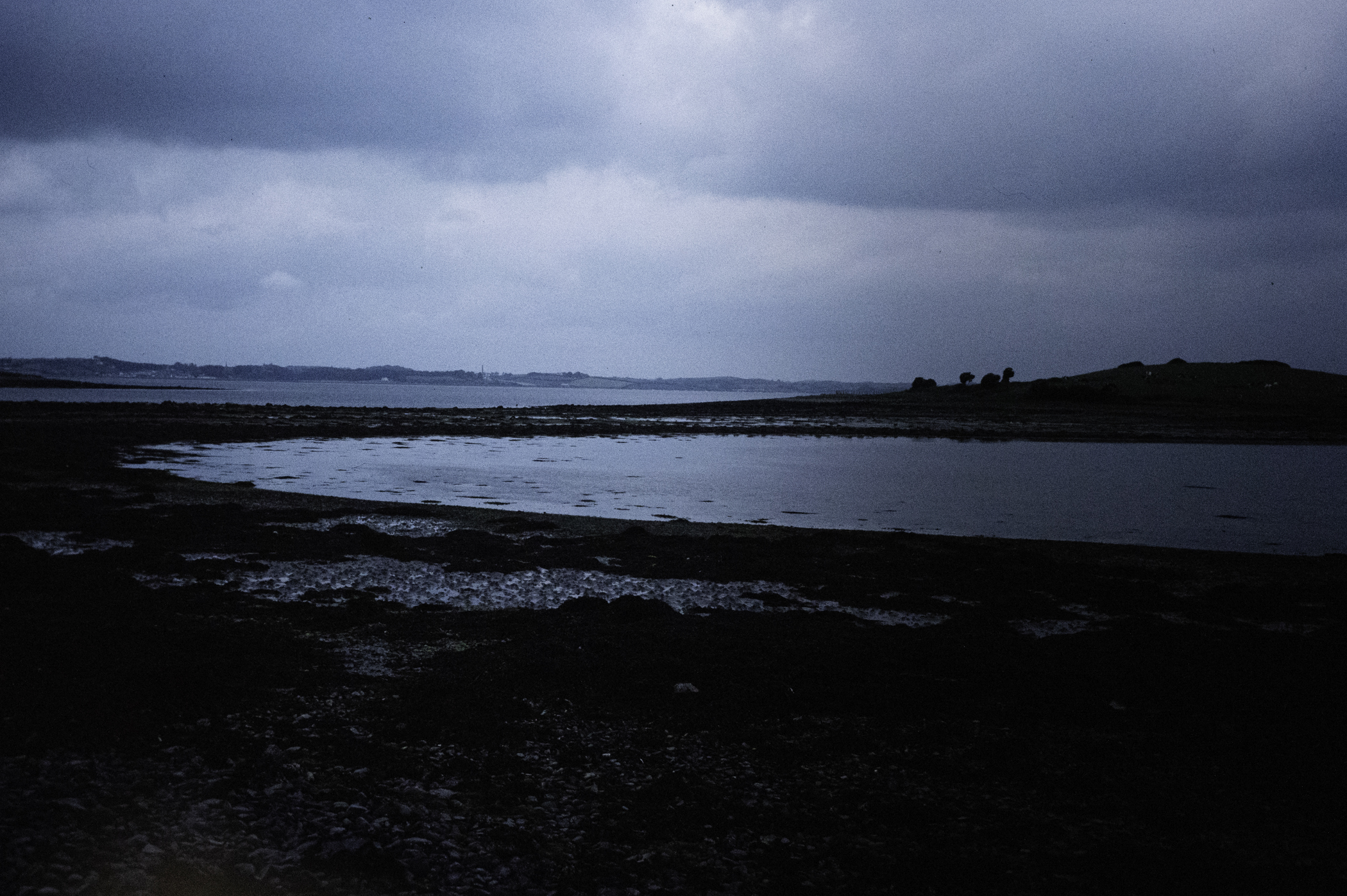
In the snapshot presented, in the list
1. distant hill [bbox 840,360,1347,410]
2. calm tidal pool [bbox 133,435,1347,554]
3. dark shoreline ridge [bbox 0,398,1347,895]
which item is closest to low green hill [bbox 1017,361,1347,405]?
distant hill [bbox 840,360,1347,410]

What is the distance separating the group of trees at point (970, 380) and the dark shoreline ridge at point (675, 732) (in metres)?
107

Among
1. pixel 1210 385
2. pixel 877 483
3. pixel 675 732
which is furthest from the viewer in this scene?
pixel 1210 385

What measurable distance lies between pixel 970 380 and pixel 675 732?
127m

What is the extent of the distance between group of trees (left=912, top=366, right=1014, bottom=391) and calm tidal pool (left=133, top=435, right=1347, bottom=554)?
212 ft

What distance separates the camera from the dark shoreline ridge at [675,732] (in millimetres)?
6289

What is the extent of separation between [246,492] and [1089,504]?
28870 mm

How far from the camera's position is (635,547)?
19.6 m

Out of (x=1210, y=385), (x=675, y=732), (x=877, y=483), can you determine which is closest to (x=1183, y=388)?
(x=1210, y=385)

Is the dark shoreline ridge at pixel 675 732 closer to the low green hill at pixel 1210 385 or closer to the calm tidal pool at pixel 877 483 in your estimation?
the calm tidal pool at pixel 877 483

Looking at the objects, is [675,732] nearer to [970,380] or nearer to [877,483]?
[877,483]

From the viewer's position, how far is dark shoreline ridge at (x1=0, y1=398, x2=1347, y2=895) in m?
6.29

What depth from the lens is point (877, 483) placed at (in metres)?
35.7

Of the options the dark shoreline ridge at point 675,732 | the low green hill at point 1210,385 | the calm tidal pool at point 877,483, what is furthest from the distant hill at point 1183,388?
the dark shoreline ridge at point 675,732

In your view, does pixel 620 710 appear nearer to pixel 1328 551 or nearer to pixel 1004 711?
pixel 1004 711
